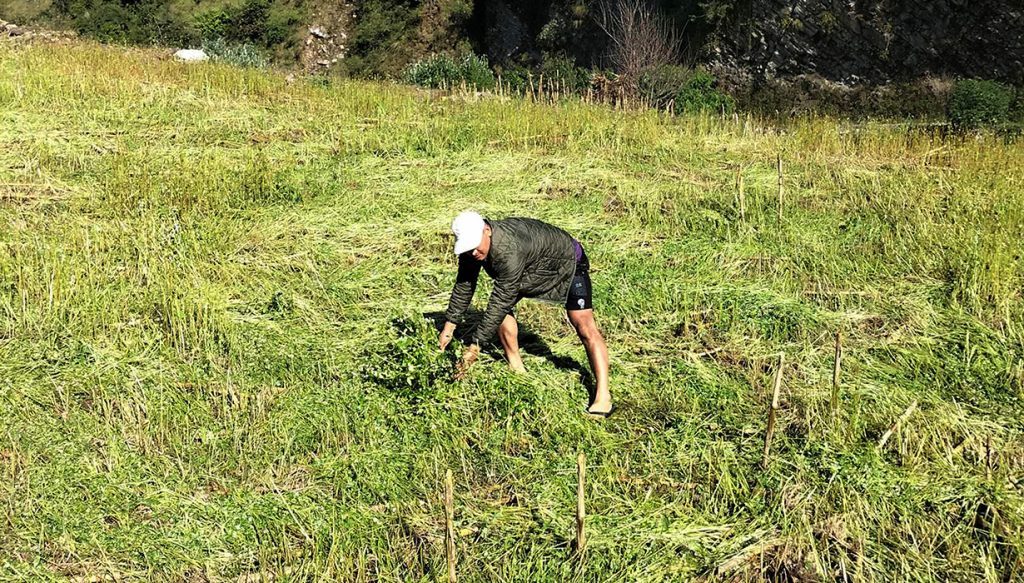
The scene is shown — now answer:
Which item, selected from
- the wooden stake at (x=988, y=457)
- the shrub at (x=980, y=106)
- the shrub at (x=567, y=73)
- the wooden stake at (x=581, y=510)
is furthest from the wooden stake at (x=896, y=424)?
the shrub at (x=567, y=73)

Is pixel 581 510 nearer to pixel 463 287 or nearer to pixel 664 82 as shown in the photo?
pixel 463 287

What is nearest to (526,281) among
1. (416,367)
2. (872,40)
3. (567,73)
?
(416,367)

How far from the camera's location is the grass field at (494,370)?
346 cm

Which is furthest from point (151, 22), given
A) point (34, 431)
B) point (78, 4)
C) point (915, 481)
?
point (915, 481)

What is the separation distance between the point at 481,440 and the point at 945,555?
2121mm

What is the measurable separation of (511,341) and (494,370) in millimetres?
194

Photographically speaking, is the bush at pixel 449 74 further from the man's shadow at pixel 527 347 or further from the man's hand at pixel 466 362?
the man's hand at pixel 466 362

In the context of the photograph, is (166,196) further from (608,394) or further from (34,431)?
(608,394)

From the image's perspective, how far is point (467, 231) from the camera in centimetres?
399

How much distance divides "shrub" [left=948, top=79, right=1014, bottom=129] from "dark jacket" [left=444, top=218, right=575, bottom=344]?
39.5 ft

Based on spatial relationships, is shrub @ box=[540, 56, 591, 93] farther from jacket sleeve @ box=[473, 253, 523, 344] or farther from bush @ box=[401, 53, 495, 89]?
jacket sleeve @ box=[473, 253, 523, 344]

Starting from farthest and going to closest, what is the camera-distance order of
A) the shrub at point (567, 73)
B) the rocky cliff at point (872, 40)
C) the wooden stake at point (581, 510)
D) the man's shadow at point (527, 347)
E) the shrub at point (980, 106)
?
1. the shrub at point (567, 73)
2. the rocky cliff at point (872, 40)
3. the shrub at point (980, 106)
4. the man's shadow at point (527, 347)
5. the wooden stake at point (581, 510)

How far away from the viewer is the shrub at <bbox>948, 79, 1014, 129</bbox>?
45.9 feet

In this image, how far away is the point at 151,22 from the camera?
30.5 meters
